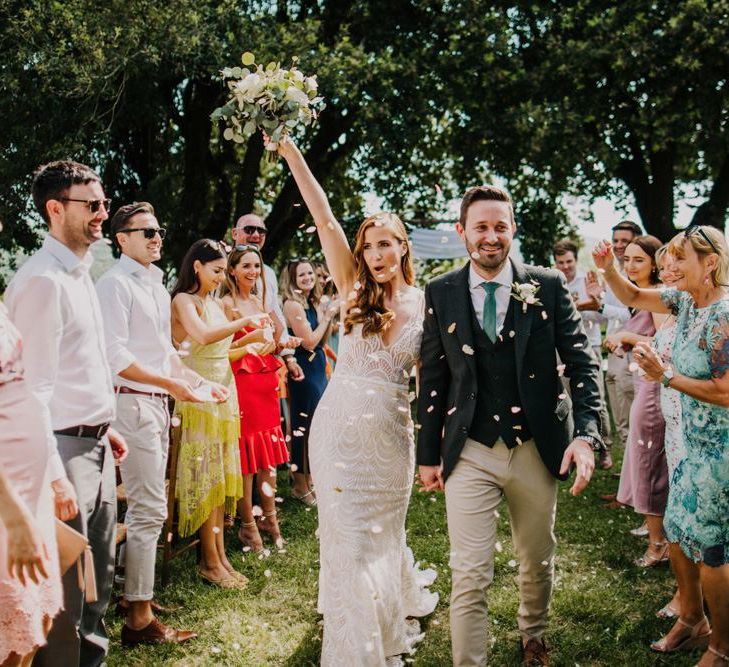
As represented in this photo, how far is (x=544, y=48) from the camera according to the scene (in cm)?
1198

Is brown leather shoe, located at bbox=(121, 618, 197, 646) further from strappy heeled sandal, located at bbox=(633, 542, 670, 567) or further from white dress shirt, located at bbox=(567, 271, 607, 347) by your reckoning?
white dress shirt, located at bbox=(567, 271, 607, 347)

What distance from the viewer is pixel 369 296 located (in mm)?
3725

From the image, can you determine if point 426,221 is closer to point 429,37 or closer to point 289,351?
point 429,37

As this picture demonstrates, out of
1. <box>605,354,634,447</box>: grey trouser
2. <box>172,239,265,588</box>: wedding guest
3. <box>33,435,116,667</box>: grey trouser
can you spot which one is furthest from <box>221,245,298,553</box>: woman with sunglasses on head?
<box>605,354,634,447</box>: grey trouser

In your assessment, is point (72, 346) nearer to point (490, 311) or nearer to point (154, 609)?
point (490, 311)

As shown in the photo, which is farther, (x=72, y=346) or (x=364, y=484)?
(x=364, y=484)

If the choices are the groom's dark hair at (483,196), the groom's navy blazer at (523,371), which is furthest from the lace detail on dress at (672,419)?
the groom's dark hair at (483,196)

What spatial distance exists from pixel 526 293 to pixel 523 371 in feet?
1.21

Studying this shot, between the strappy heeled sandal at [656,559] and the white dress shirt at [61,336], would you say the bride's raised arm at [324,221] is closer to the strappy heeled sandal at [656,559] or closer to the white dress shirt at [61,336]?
the white dress shirt at [61,336]

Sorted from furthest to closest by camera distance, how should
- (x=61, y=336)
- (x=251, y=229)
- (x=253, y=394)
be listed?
(x=251, y=229), (x=253, y=394), (x=61, y=336)

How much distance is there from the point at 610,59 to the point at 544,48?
1.38m

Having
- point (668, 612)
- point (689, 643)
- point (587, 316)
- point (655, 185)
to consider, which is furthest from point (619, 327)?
point (655, 185)

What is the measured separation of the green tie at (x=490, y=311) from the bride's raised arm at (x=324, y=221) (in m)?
0.70

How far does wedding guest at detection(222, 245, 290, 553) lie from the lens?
5.55 metres
